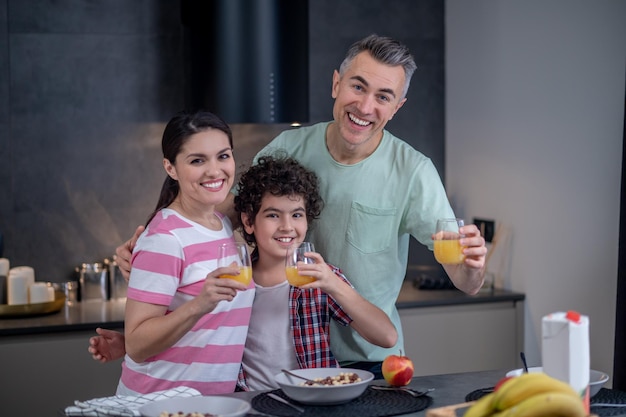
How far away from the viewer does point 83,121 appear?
4.02m

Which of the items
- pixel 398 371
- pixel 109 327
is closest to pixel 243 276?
pixel 398 371

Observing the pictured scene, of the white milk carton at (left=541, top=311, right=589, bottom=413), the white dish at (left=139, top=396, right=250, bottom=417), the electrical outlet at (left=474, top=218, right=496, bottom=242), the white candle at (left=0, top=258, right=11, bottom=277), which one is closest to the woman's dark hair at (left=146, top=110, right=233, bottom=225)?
the white dish at (left=139, top=396, right=250, bottom=417)

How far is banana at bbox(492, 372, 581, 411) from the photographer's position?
61.4 inches

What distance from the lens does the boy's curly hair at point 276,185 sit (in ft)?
8.30

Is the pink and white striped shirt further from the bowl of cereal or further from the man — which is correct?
the man

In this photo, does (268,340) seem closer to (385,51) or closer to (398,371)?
(398,371)

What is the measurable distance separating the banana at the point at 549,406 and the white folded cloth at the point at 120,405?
844 mm

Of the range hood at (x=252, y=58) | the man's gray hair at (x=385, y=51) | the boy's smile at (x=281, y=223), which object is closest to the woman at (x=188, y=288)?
the boy's smile at (x=281, y=223)

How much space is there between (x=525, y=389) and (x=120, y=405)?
0.93 m

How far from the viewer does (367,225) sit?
8.80 feet

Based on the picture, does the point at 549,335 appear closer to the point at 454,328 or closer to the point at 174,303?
the point at 174,303

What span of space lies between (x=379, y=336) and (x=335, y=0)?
2.37 m

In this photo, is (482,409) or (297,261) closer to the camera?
(482,409)

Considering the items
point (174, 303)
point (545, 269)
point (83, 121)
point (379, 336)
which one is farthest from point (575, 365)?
point (83, 121)
